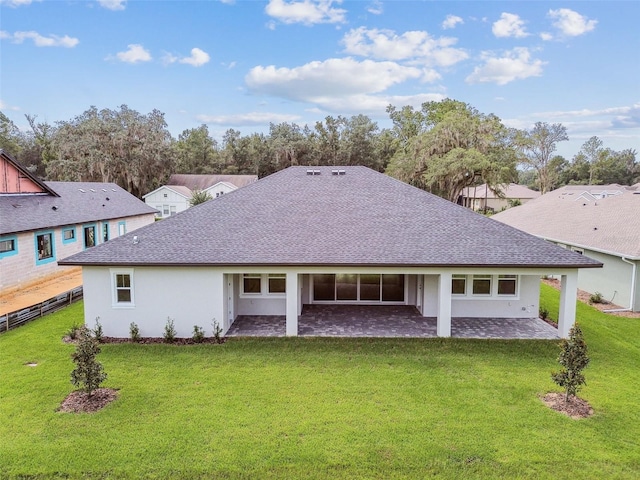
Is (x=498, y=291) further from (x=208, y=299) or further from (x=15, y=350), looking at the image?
(x=15, y=350)

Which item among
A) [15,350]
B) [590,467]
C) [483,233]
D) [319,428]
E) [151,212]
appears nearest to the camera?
[590,467]

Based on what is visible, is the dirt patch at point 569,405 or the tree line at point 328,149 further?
the tree line at point 328,149

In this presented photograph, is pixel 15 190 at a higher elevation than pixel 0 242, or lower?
higher

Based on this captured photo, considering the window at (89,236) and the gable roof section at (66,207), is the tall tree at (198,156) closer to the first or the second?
the gable roof section at (66,207)

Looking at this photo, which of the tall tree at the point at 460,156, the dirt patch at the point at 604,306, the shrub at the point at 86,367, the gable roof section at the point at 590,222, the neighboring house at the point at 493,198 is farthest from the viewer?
the neighboring house at the point at 493,198

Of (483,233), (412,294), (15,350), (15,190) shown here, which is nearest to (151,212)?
(15,190)

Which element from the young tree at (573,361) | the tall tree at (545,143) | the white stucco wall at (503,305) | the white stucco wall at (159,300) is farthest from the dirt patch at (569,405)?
the tall tree at (545,143)
